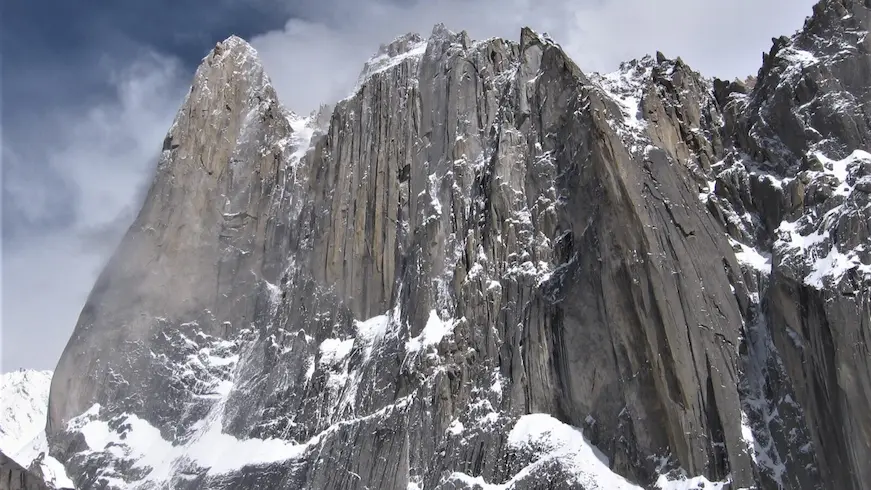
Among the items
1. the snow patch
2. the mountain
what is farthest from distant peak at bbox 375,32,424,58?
the snow patch

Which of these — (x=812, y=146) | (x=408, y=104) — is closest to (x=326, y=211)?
(x=408, y=104)

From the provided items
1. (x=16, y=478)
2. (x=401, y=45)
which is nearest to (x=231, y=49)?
(x=401, y=45)

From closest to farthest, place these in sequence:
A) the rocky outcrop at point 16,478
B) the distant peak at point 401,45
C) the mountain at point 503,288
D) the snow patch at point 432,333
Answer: the mountain at point 503,288 < the snow patch at point 432,333 < the rocky outcrop at point 16,478 < the distant peak at point 401,45

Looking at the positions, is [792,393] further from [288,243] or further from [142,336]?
[142,336]

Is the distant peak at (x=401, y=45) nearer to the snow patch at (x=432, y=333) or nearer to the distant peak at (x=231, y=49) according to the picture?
the distant peak at (x=231, y=49)

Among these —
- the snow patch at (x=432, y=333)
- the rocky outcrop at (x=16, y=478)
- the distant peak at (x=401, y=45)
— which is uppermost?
the distant peak at (x=401, y=45)

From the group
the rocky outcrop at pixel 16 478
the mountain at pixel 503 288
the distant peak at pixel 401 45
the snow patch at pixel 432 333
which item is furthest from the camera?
the distant peak at pixel 401 45

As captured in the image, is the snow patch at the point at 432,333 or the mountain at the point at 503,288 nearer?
the mountain at the point at 503,288

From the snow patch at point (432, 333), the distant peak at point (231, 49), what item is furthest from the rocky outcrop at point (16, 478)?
the distant peak at point (231, 49)

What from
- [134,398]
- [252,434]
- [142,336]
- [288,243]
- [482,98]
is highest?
[482,98]
